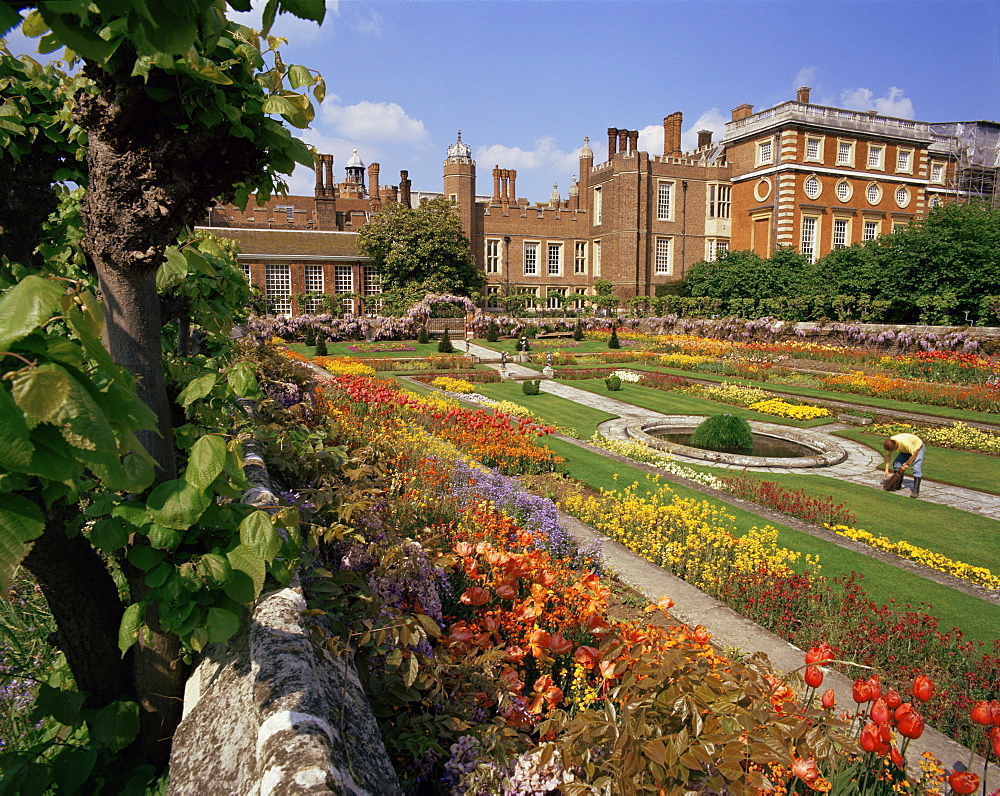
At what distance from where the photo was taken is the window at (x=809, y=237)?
38.4 metres

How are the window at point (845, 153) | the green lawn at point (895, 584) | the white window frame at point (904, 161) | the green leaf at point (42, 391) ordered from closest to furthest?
the green leaf at point (42, 391) → the green lawn at point (895, 584) → the window at point (845, 153) → the white window frame at point (904, 161)

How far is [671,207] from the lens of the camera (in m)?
41.9

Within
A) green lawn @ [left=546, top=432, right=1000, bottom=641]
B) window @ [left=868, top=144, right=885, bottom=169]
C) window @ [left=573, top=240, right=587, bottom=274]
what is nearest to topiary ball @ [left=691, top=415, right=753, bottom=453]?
green lawn @ [left=546, top=432, right=1000, bottom=641]

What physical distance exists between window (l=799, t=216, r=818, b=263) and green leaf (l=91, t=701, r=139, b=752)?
4307 cm

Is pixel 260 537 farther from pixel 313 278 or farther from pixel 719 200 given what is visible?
pixel 719 200

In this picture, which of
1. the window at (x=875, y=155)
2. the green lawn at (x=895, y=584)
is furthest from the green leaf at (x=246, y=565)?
the window at (x=875, y=155)

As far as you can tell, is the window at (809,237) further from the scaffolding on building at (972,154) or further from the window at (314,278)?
the window at (314,278)

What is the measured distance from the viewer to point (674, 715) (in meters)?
2.03

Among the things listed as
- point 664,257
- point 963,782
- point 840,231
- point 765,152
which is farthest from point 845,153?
point 963,782

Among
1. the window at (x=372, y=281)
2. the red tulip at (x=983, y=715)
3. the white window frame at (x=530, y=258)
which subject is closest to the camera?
the red tulip at (x=983, y=715)

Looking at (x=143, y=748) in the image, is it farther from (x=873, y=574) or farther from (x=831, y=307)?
(x=831, y=307)

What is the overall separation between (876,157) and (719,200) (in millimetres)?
10111

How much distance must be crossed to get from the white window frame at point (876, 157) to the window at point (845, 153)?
58.8 inches

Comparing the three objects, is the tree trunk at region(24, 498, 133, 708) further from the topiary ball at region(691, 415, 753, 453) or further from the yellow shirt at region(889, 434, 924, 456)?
the topiary ball at region(691, 415, 753, 453)
